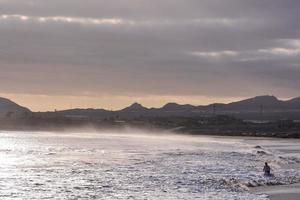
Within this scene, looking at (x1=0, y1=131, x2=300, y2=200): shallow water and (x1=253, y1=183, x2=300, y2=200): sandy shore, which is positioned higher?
(x1=0, y1=131, x2=300, y2=200): shallow water

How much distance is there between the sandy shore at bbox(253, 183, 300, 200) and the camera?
28.7 metres

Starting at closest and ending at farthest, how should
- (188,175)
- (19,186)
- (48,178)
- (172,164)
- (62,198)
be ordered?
(62,198) < (19,186) < (48,178) < (188,175) < (172,164)

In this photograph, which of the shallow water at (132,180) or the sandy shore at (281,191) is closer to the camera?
the sandy shore at (281,191)

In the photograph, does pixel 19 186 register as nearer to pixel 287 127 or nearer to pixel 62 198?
pixel 62 198

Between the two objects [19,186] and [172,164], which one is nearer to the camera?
[19,186]

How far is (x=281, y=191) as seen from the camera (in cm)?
3116

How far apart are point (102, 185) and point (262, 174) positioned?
1239 cm

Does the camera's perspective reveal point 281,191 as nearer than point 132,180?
Yes

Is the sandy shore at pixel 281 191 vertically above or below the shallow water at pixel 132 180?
below

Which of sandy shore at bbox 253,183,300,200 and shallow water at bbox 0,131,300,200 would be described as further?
shallow water at bbox 0,131,300,200

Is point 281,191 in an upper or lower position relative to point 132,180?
lower

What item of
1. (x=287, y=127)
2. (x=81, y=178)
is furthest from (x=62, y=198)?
(x=287, y=127)

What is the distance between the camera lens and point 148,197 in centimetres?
2836

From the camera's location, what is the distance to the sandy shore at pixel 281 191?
2872cm
